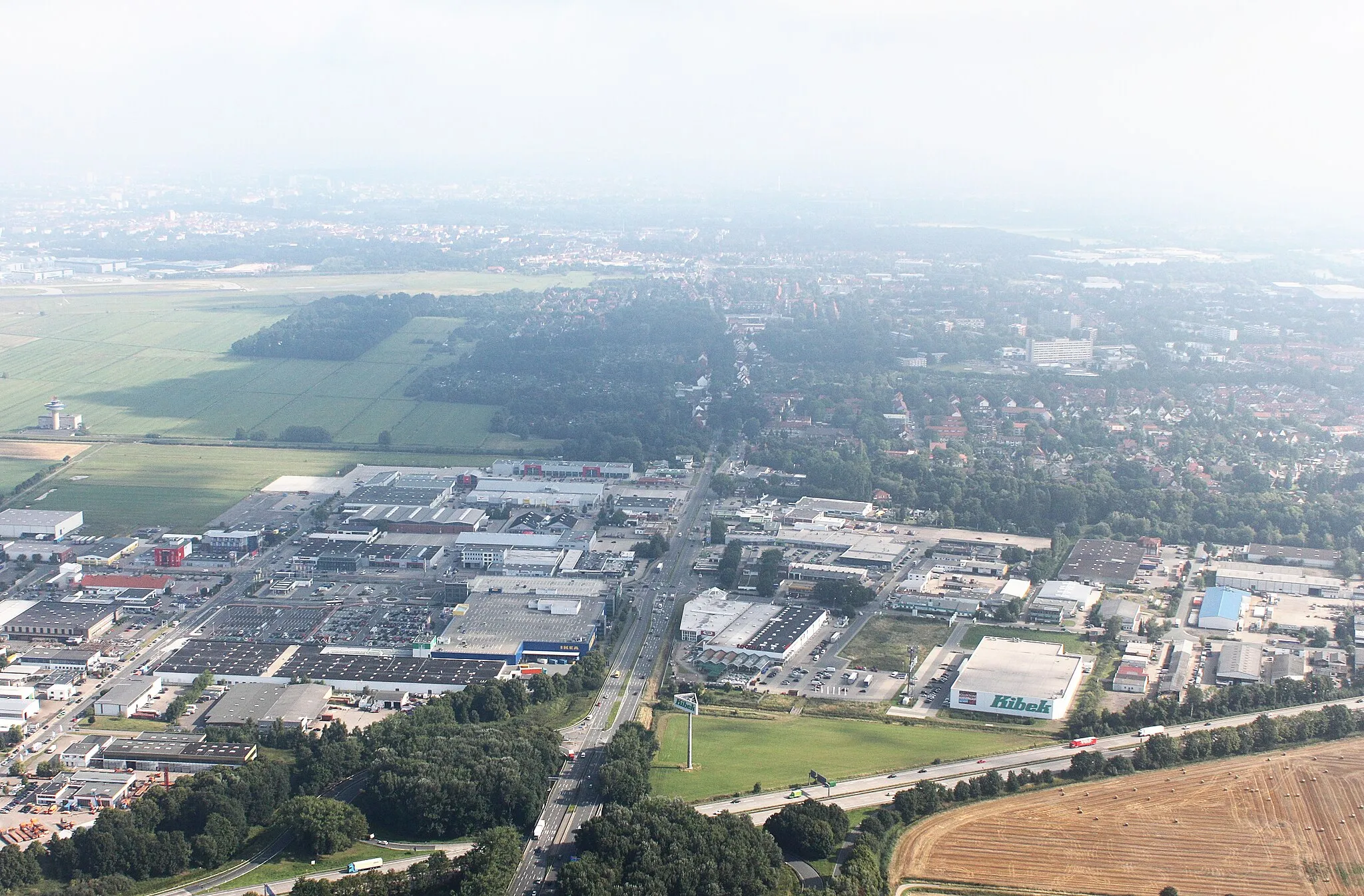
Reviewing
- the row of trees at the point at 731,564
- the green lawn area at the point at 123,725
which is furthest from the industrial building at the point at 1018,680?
the green lawn area at the point at 123,725

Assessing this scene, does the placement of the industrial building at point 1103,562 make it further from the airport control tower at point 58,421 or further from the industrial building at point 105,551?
the airport control tower at point 58,421

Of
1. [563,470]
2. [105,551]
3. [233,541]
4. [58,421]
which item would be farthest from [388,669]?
→ [58,421]

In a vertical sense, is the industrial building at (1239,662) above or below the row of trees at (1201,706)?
below

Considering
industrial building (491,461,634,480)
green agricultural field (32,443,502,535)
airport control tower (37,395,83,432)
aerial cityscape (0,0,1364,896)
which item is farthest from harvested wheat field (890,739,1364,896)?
airport control tower (37,395,83,432)

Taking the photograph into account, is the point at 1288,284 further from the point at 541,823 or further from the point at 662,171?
the point at 662,171

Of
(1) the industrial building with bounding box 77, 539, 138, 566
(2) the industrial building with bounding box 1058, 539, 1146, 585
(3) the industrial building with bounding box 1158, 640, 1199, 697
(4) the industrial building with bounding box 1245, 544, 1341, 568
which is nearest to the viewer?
(3) the industrial building with bounding box 1158, 640, 1199, 697

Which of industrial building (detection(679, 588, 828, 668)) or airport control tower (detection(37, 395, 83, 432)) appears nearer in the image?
industrial building (detection(679, 588, 828, 668))

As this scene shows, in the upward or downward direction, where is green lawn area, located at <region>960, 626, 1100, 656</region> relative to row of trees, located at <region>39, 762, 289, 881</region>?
downward

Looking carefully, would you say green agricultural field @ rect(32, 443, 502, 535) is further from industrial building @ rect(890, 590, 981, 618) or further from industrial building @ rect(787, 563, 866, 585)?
industrial building @ rect(890, 590, 981, 618)
